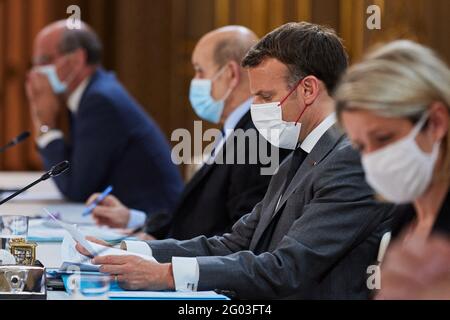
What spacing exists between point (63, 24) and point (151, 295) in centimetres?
383

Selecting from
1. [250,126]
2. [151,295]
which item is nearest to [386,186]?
[151,295]

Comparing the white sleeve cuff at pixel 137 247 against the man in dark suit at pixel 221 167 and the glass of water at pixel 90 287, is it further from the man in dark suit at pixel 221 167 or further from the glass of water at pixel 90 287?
the man in dark suit at pixel 221 167

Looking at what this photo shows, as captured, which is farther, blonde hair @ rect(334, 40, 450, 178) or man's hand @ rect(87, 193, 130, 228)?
man's hand @ rect(87, 193, 130, 228)

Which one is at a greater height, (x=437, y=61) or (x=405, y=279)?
(x=437, y=61)

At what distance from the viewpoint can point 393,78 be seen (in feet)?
6.11

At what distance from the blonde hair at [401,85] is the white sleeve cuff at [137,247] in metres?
1.10

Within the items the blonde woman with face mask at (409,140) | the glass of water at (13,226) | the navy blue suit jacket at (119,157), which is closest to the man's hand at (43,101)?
the navy blue suit jacket at (119,157)

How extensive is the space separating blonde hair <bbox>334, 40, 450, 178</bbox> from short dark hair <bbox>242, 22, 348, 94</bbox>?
0.85 metres

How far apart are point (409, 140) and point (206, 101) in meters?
2.33

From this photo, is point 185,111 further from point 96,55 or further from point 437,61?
point 437,61

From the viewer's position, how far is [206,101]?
→ 417cm

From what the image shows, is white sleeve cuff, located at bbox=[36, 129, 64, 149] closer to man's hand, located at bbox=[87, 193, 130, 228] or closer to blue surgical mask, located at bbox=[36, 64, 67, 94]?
blue surgical mask, located at bbox=[36, 64, 67, 94]

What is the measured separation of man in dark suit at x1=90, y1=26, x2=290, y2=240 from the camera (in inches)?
142
